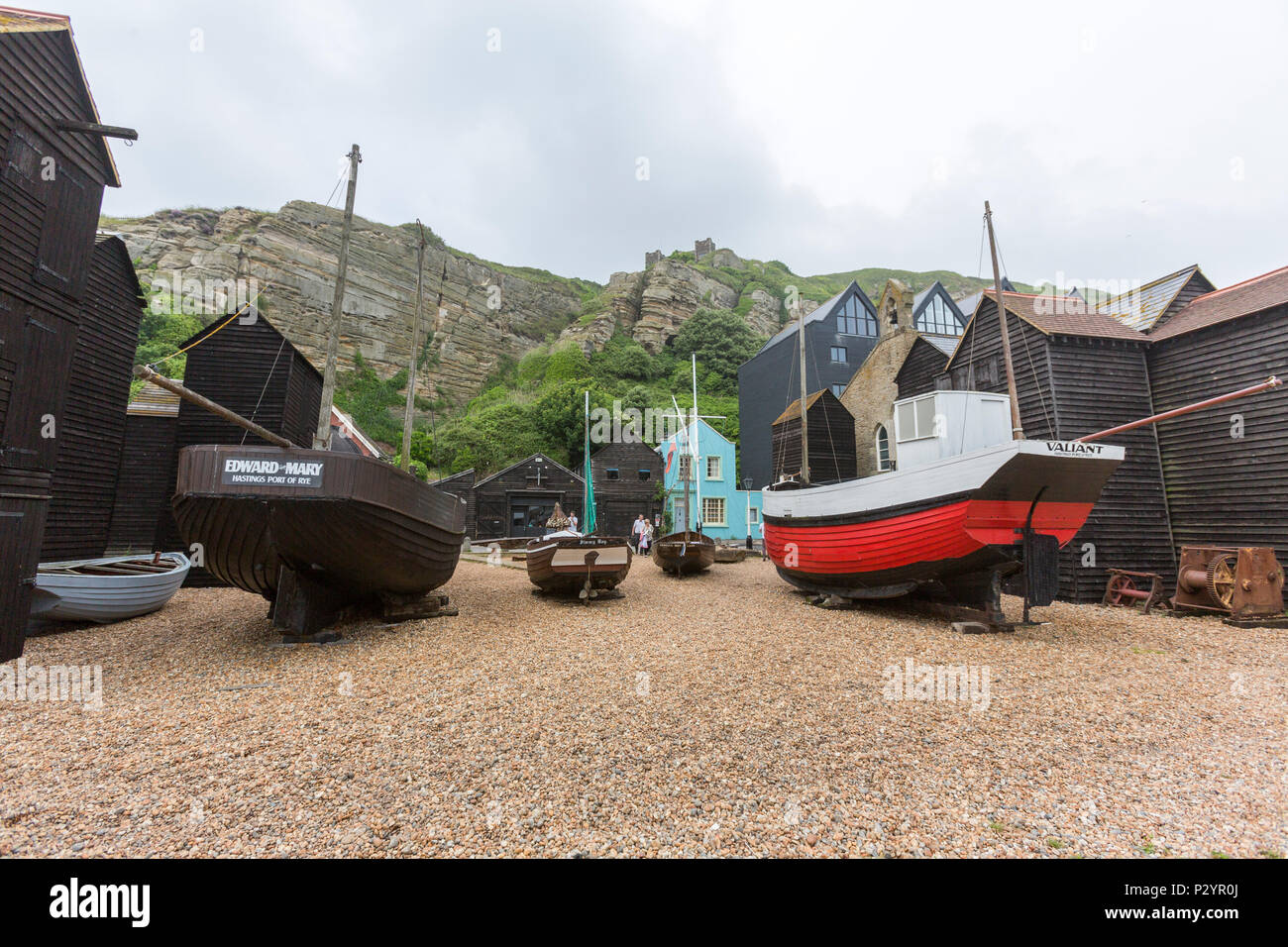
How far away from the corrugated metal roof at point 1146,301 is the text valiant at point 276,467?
1728 cm

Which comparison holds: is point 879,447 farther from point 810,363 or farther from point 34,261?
point 34,261

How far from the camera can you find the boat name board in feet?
15.9

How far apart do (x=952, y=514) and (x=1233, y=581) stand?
631 centimetres

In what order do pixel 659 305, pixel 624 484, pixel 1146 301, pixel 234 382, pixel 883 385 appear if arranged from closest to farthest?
1. pixel 234 382
2. pixel 1146 301
3. pixel 883 385
4. pixel 624 484
5. pixel 659 305

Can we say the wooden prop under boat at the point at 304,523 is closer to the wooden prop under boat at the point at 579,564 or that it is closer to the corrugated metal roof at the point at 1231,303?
the wooden prop under boat at the point at 579,564

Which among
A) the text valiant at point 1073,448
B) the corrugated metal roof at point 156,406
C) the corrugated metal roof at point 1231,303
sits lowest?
the text valiant at point 1073,448

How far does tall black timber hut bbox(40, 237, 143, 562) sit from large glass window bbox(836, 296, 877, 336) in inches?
1164

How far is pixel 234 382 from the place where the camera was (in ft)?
39.1

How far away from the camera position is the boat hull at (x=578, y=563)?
930 centimetres

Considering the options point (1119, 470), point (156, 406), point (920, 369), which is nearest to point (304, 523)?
point (156, 406)

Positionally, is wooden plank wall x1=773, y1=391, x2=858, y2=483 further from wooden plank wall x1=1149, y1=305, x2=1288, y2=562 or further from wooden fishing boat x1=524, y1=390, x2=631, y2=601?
wooden fishing boat x1=524, y1=390, x2=631, y2=601

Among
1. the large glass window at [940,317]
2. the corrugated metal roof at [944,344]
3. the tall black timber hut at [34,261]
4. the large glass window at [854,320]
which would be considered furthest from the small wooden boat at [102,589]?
the large glass window at [940,317]

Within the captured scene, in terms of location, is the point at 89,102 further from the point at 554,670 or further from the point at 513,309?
the point at 513,309

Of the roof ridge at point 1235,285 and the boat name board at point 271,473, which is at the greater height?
the roof ridge at point 1235,285
